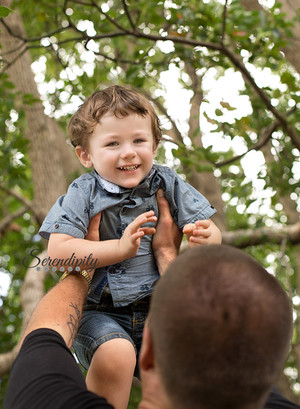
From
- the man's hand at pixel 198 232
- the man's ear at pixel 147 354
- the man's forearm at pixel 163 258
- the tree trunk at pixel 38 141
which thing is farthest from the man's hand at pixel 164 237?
the tree trunk at pixel 38 141

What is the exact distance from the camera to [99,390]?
164 centimetres

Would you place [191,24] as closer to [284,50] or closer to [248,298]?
[284,50]

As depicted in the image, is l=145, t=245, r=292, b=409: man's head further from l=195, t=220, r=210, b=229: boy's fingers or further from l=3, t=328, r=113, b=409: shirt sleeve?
l=195, t=220, r=210, b=229: boy's fingers

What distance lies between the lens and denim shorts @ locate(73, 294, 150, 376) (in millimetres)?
1731

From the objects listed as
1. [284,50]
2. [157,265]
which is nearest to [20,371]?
[157,265]

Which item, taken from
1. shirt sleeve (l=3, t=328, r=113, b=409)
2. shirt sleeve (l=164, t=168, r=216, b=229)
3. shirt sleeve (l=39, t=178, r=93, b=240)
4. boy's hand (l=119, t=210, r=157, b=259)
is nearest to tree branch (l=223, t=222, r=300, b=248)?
shirt sleeve (l=164, t=168, r=216, b=229)

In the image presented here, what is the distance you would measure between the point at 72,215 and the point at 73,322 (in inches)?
15.2

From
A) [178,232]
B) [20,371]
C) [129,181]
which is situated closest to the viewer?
[20,371]

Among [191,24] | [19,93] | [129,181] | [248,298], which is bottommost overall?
[248,298]

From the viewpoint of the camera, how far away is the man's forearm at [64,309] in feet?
5.24

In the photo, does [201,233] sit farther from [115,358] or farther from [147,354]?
[147,354]

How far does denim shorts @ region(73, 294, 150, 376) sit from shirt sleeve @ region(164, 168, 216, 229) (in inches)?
13.8

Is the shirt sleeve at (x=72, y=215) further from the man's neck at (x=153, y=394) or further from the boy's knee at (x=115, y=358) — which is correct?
the man's neck at (x=153, y=394)

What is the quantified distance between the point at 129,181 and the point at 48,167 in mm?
2503
